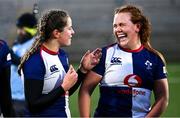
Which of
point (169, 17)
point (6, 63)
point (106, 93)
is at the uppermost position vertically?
point (6, 63)

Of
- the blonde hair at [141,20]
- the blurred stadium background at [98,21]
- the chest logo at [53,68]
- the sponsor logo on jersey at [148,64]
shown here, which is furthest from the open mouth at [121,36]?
the blurred stadium background at [98,21]

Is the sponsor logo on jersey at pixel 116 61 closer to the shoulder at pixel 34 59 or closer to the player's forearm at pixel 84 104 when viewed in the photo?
the player's forearm at pixel 84 104

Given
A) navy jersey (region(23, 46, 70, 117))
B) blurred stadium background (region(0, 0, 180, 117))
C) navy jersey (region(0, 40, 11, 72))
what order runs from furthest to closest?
blurred stadium background (region(0, 0, 180, 117))
navy jersey (region(0, 40, 11, 72))
navy jersey (region(23, 46, 70, 117))

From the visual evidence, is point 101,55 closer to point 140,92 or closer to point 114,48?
point 114,48

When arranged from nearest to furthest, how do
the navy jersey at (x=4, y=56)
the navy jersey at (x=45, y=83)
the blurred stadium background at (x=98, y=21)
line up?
the navy jersey at (x=45, y=83), the navy jersey at (x=4, y=56), the blurred stadium background at (x=98, y=21)

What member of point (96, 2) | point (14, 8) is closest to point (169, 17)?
point (96, 2)

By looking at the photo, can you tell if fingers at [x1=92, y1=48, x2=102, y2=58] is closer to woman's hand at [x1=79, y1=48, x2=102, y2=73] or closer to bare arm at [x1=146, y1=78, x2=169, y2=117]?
woman's hand at [x1=79, y1=48, x2=102, y2=73]

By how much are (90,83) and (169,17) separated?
1522 centimetres

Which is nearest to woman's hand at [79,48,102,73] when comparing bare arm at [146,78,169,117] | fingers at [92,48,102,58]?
fingers at [92,48,102,58]

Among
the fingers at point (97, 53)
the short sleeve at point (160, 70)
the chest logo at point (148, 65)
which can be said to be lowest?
the short sleeve at point (160, 70)

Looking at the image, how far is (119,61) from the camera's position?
3.25 m

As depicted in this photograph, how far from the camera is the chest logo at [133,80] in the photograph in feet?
10.5

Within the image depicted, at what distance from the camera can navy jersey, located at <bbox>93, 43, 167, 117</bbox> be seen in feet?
10.5

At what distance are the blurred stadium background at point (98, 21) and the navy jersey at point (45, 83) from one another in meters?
12.8
